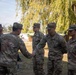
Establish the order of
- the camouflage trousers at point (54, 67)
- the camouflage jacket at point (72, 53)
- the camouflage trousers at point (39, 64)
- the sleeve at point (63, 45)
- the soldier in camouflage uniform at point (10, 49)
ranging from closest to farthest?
Answer: the soldier in camouflage uniform at point (10, 49) < the camouflage jacket at point (72, 53) < the sleeve at point (63, 45) < the camouflage trousers at point (54, 67) < the camouflage trousers at point (39, 64)

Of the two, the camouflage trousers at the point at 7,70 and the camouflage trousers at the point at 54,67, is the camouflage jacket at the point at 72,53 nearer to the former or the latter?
the camouflage trousers at the point at 54,67

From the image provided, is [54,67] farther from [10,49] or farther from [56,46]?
[10,49]

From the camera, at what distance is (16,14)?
1019 inches

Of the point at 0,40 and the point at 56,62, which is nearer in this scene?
the point at 0,40

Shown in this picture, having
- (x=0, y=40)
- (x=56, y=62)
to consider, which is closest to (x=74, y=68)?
(x=56, y=62)

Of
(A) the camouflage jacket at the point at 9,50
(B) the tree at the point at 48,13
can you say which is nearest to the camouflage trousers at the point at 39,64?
(A) the camouflage jacket at the point at 9,50

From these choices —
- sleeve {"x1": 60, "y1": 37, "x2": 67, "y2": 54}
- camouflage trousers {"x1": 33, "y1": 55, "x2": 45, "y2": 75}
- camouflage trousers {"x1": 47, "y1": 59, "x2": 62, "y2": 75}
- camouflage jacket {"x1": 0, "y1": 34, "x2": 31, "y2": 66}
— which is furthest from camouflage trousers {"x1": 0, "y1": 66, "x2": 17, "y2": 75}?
camouflage trousers {"x1": 33, "y1": 55, "x2": 45, "y2": 75}

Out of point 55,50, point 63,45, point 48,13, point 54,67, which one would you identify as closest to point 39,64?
point 54,67

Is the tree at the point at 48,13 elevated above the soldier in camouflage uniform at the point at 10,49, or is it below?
above

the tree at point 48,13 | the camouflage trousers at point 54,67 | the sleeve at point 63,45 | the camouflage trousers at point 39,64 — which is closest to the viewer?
the sleeve at point 63,45

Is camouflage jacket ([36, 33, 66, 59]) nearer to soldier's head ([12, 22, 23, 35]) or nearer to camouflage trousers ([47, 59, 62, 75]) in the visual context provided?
camouflage trousers ([47, 59, 62, 75])

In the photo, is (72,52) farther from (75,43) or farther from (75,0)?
(75,0)

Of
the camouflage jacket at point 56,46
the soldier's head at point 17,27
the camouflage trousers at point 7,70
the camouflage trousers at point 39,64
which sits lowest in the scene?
the camouflage trousers at point 7,70

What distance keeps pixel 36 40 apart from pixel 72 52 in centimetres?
320
